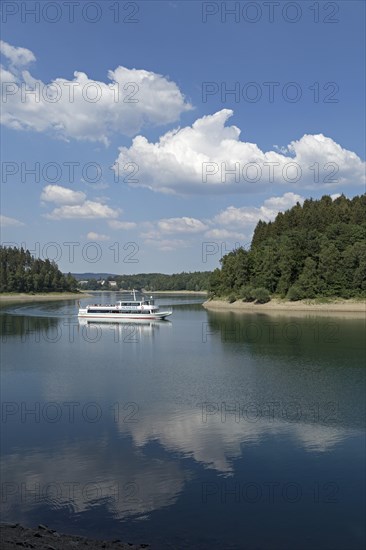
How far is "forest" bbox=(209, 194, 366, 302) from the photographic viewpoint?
403 ft

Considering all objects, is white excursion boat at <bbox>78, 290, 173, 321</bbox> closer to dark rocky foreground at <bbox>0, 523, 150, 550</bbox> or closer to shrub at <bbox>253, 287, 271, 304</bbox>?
shrub at <bbox>253, 287, 271, 304</bbox>

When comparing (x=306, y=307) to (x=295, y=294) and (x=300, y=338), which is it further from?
(x=300, y=338)

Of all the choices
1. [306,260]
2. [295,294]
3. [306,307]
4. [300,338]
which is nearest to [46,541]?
[300,338]

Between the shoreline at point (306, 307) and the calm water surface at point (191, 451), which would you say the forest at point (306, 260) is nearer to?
the shoreline at point (306, 307)

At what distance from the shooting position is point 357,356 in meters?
46.5

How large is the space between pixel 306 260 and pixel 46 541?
121560mm

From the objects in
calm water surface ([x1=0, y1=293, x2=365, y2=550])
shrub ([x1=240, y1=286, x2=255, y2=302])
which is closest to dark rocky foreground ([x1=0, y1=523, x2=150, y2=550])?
calm water surface ([x1=0, y1=293, x2=365, y2=550])

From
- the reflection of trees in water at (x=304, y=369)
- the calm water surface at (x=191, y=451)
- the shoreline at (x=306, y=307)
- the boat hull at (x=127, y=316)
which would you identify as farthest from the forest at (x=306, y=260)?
the calm water surface at (x=191, y=451)

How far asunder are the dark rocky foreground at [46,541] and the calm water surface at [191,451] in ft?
2.66

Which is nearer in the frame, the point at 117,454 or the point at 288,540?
the point at 288,540

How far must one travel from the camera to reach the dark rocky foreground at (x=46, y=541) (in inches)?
488

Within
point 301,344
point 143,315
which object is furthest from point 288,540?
point 143,315

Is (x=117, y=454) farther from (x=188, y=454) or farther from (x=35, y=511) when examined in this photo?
(x=35, y=511)

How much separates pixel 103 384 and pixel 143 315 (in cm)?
7113
